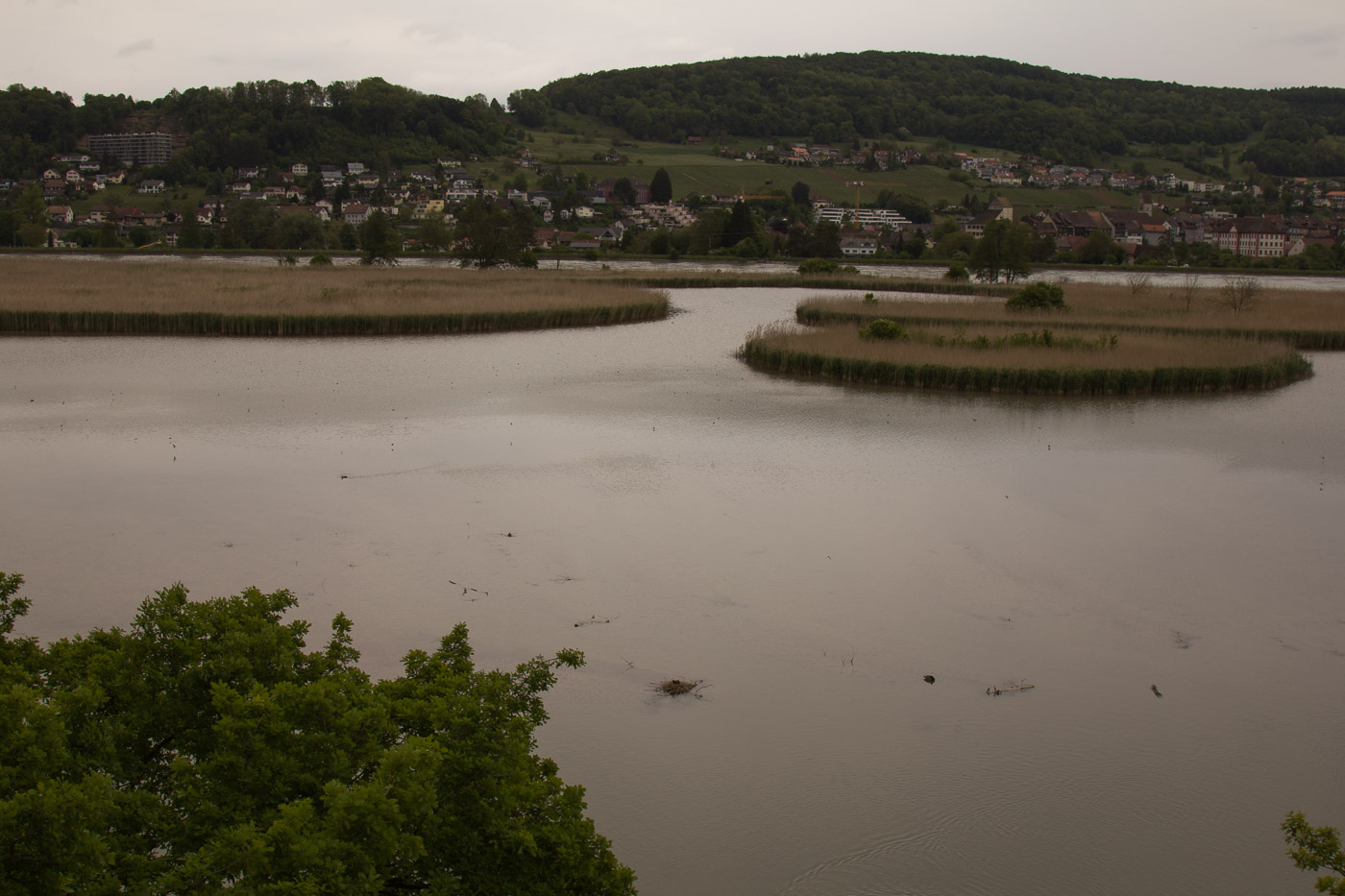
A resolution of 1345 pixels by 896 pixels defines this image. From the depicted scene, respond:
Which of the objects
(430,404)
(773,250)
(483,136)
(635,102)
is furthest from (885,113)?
(430,404)

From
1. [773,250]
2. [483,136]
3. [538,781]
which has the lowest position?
[538,781]

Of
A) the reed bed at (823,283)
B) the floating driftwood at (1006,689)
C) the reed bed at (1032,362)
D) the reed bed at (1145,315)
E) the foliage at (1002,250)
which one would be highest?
the foliage at (1002,250)

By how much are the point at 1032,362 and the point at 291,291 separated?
21.3m

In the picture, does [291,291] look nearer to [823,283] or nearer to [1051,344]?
[1051,344]

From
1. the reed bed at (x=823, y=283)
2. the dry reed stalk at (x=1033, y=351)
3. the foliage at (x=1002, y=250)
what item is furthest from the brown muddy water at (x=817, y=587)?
the foliage at (x=1002, y=250)

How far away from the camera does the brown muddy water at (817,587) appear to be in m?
6.17

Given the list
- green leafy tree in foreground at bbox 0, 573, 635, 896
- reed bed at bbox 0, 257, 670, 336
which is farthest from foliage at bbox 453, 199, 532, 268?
green leafy tree in foreground at bbox 0, 573, 635, 896

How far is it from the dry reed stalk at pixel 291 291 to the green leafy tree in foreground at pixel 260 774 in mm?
24842

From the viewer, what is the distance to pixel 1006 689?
Answer: 7648 millimetres

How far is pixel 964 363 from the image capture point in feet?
69.7

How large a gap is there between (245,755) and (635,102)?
155078 mm

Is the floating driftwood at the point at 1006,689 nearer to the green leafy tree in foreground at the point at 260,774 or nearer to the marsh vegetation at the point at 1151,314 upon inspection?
the green leafy tree in foreground at the point at 260,774

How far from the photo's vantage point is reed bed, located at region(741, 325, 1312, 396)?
20594 mm

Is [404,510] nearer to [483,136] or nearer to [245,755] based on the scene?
[245,755]
